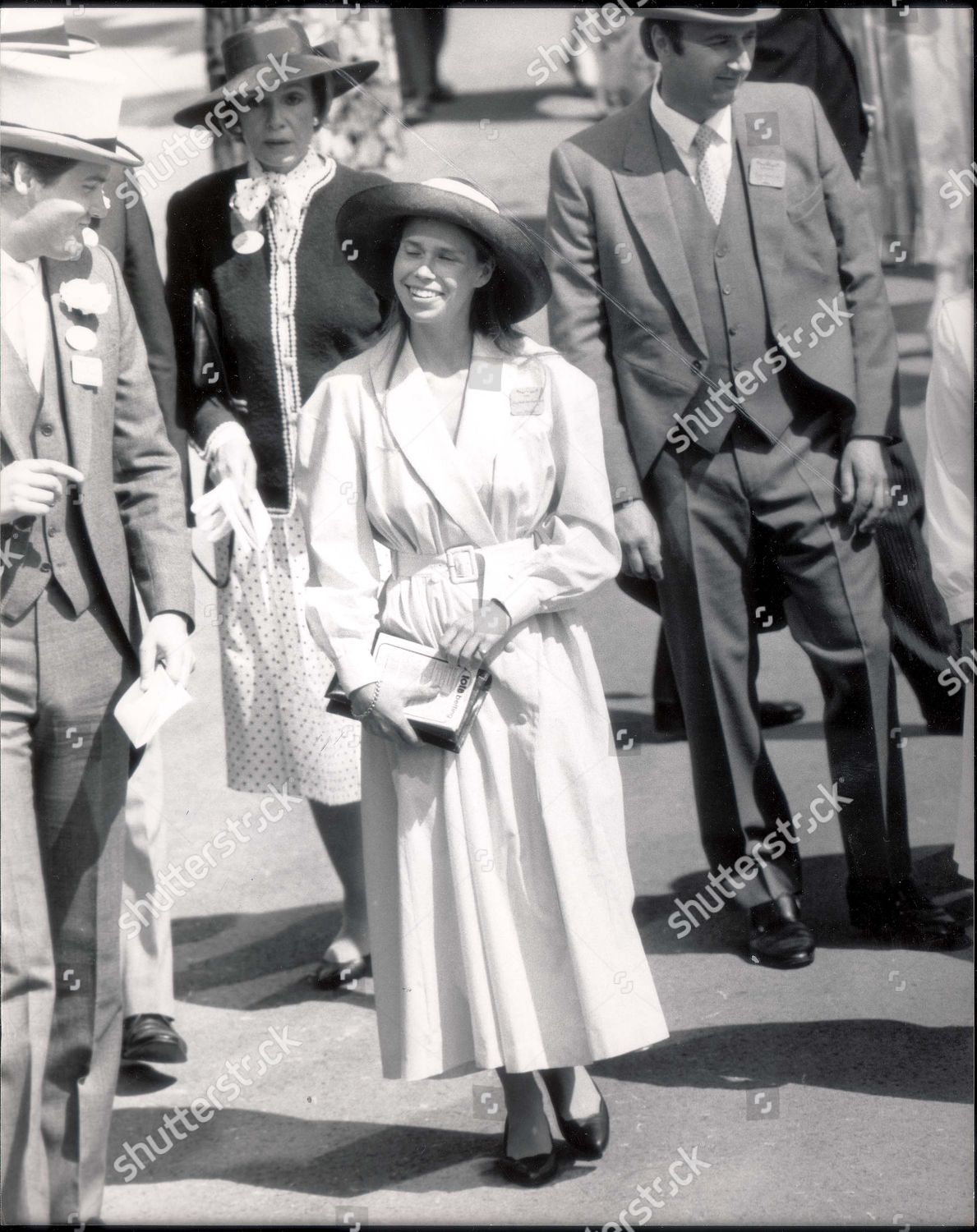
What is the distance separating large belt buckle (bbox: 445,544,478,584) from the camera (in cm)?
358

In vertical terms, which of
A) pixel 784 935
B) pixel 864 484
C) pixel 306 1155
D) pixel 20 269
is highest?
pixel 20 269

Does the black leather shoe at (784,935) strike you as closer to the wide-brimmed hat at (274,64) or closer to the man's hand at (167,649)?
the man's hand at (167,649)

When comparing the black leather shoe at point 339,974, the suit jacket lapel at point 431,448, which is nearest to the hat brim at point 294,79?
the suit jacket lapel at point 431,448

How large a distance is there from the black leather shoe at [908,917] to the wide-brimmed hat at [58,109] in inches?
74.1

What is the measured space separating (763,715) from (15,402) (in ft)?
5.03

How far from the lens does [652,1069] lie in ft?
12.8

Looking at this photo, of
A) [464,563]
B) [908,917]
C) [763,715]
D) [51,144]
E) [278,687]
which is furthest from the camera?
[278,687]

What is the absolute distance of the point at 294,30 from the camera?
396 cm

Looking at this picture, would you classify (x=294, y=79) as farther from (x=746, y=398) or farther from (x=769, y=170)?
(x=746, y=398)

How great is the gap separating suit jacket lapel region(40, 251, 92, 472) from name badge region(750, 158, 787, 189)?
1202 mm

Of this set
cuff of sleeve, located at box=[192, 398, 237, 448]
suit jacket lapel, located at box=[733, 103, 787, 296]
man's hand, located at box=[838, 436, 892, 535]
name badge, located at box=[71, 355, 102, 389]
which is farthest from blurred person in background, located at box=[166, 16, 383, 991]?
man's hand, located at box=[838, 436, 892, 535]

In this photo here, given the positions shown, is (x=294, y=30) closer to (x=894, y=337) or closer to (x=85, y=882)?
(x=894, y=337)

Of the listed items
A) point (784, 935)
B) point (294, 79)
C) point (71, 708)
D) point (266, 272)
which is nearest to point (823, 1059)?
point (784, 935)

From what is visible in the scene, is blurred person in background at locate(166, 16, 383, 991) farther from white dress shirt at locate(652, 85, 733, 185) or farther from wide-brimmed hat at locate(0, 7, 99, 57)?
A: white dress shirt at locate(652, 85, 733, 185)
